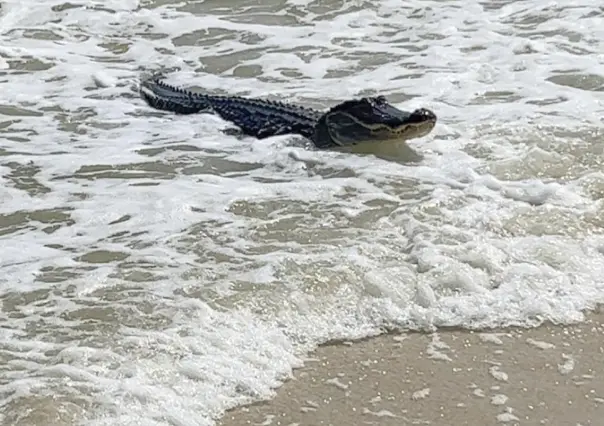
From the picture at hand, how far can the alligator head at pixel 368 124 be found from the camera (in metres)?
6.37

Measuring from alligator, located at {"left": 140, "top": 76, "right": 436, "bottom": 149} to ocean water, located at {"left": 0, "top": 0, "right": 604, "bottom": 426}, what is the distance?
123mm

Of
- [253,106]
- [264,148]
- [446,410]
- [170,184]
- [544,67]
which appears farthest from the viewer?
[544,67]

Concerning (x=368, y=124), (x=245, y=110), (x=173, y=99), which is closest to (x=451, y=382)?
(x=368, y=124)

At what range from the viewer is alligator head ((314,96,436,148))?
20.9ft

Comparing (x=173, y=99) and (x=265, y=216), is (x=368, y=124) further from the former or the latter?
(x=173, y=99)

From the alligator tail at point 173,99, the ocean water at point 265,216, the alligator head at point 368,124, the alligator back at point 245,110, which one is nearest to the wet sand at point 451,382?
the ocean water at point 265,216

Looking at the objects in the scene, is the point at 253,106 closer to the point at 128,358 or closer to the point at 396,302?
the point at 396,302

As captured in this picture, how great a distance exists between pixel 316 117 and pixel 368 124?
536mm

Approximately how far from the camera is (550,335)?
413cm

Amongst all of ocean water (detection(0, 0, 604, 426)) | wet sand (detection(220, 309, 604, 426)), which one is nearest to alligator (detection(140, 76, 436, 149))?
ocean water (detection(0, 0, 604, 426))

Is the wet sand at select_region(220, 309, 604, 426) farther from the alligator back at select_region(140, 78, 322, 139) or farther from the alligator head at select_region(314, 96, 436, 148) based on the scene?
the alligator back at select_region(140, 78, 322, 139)

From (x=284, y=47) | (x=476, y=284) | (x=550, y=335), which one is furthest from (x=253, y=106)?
(x=550, y=335)

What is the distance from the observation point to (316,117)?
694cm

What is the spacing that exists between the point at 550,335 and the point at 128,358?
67.9 inches
